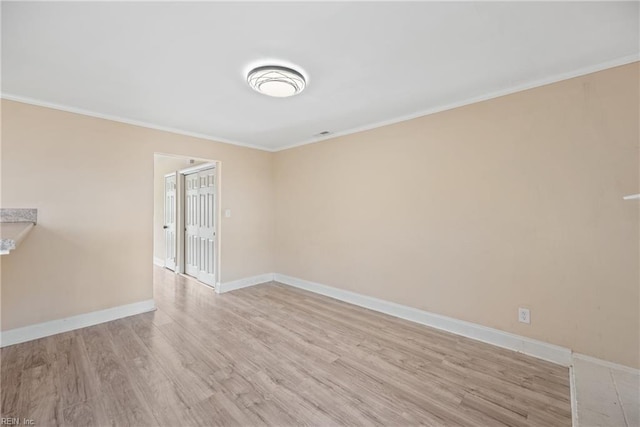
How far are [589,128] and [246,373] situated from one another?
343 centimetres

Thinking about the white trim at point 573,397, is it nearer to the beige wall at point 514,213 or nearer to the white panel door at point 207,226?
the beige wall at point 514,213

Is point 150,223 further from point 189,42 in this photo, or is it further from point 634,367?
point 634,367

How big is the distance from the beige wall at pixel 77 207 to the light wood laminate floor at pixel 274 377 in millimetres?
438

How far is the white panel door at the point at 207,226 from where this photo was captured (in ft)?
15.1

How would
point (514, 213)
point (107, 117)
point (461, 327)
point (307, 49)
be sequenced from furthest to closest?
point (107, 117), point (461, 327), point (514, 213), point (307, 49)

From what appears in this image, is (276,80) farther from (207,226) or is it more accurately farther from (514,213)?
(207,226)

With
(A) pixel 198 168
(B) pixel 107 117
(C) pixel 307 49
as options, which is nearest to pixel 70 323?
(B) pixel 107 117

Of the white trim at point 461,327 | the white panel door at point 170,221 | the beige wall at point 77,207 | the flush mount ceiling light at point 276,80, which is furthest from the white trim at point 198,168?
the white trim at point 461,327

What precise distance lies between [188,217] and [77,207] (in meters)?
2.29

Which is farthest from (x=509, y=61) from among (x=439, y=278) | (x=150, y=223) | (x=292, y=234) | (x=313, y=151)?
(x=150, y=223)

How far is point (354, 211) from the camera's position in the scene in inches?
153

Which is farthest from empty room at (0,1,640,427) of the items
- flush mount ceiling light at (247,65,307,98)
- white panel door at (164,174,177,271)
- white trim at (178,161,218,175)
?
white panel door at (164,174,177,271)

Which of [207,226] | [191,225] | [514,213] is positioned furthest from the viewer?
[191,225]

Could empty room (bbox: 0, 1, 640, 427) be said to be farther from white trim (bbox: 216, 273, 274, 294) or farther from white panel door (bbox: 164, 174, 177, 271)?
white panel door (bbox: 164, 174, 177, 271)
